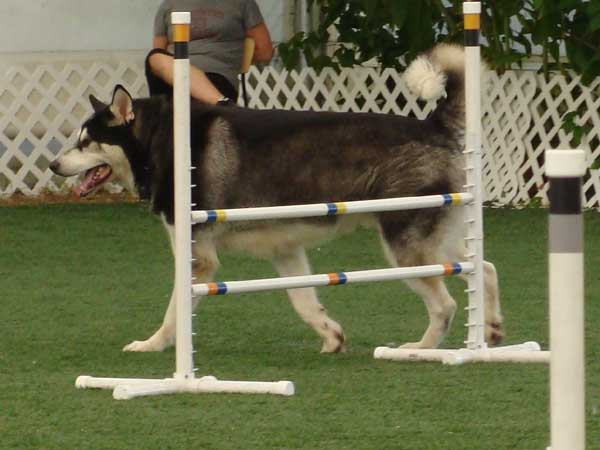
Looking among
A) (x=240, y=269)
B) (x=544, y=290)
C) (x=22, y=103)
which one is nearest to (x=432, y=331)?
(x=544, y=290)

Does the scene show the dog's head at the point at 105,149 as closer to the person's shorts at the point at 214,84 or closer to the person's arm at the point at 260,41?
the person's shorts at the point at 214,84

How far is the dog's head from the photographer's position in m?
7.21

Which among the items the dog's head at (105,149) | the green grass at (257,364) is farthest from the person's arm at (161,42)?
the dog's head at (105,149)

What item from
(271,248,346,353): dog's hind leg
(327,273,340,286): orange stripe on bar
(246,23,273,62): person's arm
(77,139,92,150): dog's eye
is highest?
(246,23,273,62): person's arm

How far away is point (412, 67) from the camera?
22.1ft

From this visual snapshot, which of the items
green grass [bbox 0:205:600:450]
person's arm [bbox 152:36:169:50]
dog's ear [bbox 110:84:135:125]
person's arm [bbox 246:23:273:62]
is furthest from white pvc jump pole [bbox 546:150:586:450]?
person's arm [bbox 246:23:273:62]

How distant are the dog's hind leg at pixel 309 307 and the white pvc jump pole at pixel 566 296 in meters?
3.27

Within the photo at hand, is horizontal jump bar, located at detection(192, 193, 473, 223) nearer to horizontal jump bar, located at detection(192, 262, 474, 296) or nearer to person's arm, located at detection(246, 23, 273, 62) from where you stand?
horizontal jump bar, located at detection(192, 262, 474, 296)

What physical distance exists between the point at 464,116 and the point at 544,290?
213 centimetres

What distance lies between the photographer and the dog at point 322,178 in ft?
22.3

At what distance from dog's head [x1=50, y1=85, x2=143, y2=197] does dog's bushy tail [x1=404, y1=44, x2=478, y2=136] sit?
129 cm

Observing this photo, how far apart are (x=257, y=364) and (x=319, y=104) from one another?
7415 millimetres

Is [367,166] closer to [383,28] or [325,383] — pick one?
[325,383]

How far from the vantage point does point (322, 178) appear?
6980 millimetres
